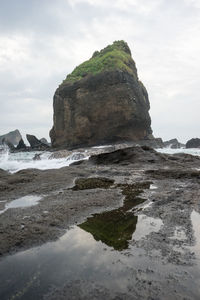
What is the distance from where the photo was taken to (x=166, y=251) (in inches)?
110

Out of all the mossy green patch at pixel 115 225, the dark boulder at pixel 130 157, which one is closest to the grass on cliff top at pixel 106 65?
the dark boulder at pixel 130 157

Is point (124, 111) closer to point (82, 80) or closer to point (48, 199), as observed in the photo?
point (82, 80)

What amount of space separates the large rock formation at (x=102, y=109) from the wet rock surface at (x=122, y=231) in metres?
27.8

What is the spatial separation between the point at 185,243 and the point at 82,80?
35.6m

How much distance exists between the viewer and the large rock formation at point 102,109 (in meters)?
34.4

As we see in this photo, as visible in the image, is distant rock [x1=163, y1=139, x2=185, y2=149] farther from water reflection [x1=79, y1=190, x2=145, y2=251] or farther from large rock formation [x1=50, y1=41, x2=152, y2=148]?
water reflection [x1=79, y1=190, x2=145, y2=251]

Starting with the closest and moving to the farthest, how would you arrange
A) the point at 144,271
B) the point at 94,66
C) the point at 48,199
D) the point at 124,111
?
the point at 144,271, the point at 48,199, the point at 124,111, the point at 94,66

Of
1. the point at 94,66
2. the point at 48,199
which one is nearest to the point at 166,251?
the point at 48,199

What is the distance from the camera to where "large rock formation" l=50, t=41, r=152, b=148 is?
3441 centimetres

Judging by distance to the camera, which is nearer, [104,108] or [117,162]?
[117,162]

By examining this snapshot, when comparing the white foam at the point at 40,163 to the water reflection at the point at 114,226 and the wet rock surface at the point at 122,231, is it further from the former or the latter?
the water reflection at the point at 114,226

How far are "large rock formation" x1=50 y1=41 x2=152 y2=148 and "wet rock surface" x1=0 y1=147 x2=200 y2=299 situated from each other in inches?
1093

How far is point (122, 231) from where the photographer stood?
11.3ft

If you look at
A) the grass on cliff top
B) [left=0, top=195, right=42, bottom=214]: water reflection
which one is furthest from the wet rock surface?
the grass on cliff top
